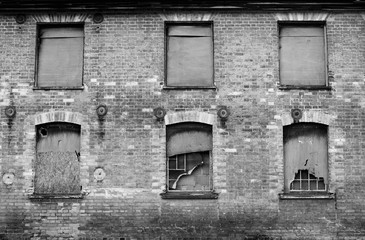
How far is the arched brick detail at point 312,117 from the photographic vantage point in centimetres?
1288

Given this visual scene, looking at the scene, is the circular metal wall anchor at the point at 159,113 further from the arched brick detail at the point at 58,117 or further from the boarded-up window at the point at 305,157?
the boarded-up window at the point at 305,157

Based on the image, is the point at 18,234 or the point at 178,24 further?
the point at 178,24

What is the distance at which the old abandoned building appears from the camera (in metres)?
12.6

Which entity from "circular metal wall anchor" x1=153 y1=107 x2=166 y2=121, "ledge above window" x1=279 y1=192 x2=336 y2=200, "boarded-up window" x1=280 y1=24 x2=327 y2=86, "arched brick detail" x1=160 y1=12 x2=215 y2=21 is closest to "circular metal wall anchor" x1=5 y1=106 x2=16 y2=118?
"circular metal wall anchor" x1=153 y1=107 x2=166 y2=121

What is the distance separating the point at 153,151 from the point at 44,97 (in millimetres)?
3332

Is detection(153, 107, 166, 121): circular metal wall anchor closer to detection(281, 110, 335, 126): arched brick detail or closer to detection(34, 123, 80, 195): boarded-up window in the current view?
detection(34, 123, 80, 195): boarded-up window

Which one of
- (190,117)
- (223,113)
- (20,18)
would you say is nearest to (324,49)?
(223,113)

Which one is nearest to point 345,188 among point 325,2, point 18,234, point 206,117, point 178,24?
point 206,117

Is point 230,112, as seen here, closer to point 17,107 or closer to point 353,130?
point 353,130

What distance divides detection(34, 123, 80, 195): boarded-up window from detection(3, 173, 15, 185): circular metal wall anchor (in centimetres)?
61

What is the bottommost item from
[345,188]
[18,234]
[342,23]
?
[18,234]

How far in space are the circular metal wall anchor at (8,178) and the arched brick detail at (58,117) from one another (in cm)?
153

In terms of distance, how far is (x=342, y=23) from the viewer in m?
13.3

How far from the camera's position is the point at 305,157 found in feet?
42.6
